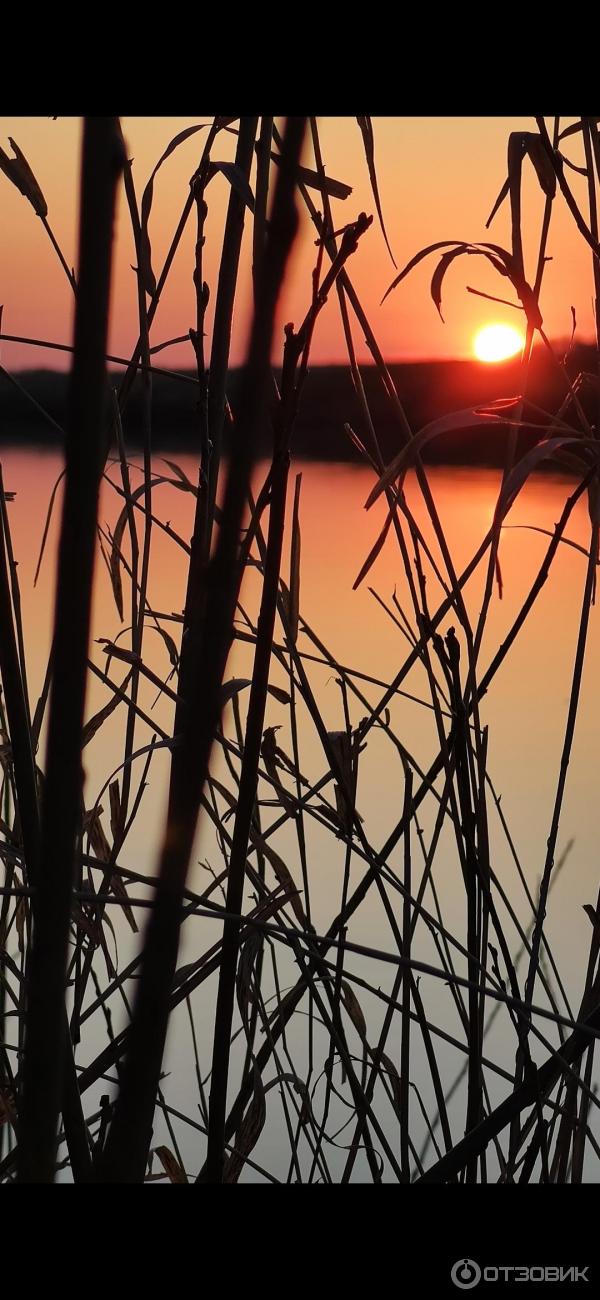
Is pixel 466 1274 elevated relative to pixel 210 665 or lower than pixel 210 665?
lower

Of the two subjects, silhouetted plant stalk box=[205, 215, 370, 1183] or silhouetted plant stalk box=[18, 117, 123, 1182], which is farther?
silhouetted plant stalk box=[205, 215, 370, 1183]

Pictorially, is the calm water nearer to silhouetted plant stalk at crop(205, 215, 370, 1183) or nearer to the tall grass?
the tall grass

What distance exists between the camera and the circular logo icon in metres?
0.28

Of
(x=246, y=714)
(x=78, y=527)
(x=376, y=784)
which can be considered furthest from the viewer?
(x=376, y=784)

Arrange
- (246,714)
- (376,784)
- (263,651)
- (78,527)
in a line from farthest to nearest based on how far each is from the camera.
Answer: (376,784)
(246,714)
(263,651)
(78,527)

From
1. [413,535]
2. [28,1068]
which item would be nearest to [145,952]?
[28,1068]

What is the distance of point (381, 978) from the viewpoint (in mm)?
1312

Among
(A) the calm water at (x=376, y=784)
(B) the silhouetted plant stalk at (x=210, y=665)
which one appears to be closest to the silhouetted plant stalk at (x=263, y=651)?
→ (B) the silhouetted plant stalk at (x=210, y=665)

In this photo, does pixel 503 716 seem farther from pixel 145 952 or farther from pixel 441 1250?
pixel 145 952

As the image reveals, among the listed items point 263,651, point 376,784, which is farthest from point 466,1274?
point 376,784

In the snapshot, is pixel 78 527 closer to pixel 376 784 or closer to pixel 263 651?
pixel 263 651

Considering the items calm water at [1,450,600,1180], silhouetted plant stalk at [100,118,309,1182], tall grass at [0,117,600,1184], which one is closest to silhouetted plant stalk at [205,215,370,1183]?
tall grass at [0,117,600,1184]

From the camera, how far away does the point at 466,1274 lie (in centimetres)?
28

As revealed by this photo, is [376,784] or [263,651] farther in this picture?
[376,784]
